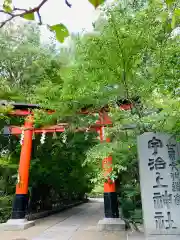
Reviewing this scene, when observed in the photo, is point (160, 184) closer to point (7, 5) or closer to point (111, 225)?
point (111, 225)

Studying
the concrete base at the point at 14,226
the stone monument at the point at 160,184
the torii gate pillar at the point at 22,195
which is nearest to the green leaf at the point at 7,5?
the stone monument at the point at 160,184

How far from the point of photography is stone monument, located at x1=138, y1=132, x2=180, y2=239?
4.59m

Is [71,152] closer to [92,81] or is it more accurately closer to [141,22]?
[92,81]

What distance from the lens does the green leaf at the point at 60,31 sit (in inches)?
41.1

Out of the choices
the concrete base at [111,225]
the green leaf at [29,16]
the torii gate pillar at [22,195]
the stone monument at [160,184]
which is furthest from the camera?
the torii gate pillar at [22,195]

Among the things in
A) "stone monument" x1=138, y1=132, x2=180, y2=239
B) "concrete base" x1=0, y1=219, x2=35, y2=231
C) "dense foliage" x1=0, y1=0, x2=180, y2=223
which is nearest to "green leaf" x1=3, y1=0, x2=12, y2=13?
"dense foliage" x1=0, y1=0, x2=180, y2=223

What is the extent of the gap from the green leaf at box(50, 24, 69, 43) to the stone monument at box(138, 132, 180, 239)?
4210 mm

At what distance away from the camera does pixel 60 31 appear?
1078mm

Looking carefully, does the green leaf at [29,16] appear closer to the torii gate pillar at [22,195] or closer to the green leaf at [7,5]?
the green leaf at [7,5]

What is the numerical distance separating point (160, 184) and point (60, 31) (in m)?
4.35

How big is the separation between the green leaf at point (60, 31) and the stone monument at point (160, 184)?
4210 mm

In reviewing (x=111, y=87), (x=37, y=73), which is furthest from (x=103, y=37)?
(x=37, y=73)

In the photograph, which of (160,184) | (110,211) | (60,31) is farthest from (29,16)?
(110,211)

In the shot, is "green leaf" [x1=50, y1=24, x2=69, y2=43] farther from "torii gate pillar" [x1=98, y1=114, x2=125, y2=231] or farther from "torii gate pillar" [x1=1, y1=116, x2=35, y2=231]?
"torii gate pillar" [x1=1, y1=116, x2=35, y2=231]
